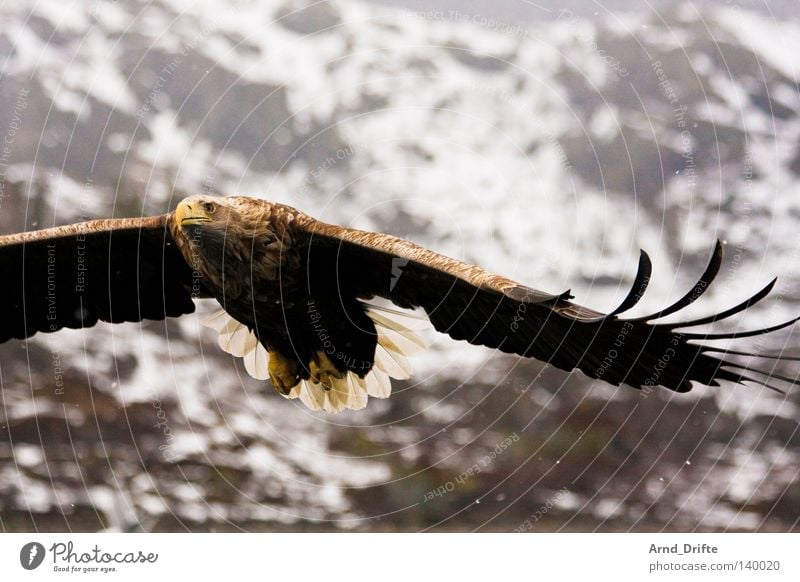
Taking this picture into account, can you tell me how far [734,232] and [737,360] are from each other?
39 cm

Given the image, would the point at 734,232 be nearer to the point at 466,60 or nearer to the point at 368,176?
the point at 466,60

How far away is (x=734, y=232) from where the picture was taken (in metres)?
2.43

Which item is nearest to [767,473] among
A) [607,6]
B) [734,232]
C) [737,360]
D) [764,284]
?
[737,360]

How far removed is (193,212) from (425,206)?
26.6 inches

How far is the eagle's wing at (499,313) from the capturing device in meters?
2.04

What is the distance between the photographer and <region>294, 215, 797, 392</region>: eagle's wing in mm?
2043
